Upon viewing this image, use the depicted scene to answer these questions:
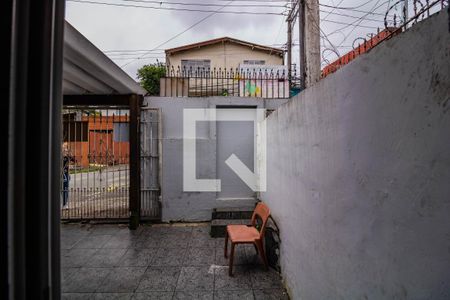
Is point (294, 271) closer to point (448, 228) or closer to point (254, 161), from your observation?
point (448, 228)

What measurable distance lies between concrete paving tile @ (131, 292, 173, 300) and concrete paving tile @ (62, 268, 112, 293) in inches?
22.9

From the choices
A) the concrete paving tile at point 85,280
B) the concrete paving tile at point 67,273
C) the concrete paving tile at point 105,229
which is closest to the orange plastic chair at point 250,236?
the concrete paving tile at point 85,280

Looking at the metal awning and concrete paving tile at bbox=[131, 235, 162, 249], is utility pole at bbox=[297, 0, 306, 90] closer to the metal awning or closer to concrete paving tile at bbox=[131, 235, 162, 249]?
the metal awning

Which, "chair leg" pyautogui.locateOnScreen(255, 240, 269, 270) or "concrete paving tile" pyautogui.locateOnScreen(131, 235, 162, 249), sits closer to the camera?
"chair leg" pyautogui.locateOnScreen(255, 240, 269, 270)

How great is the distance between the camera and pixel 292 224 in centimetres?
283

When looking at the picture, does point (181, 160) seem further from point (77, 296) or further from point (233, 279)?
point (77, 296)

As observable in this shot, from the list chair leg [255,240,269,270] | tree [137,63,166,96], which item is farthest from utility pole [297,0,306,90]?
tree [137,63,166,96]

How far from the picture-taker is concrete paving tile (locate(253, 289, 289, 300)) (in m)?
2.97

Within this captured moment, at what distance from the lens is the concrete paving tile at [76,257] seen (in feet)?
12.5

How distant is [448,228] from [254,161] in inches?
199

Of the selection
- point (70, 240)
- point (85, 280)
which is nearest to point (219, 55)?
point (70, 240)

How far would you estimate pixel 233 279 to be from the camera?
11.0ft

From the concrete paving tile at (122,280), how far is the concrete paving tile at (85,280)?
9 cm

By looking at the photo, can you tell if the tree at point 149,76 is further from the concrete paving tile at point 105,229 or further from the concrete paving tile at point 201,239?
the concrete paving tile at point 201,239
